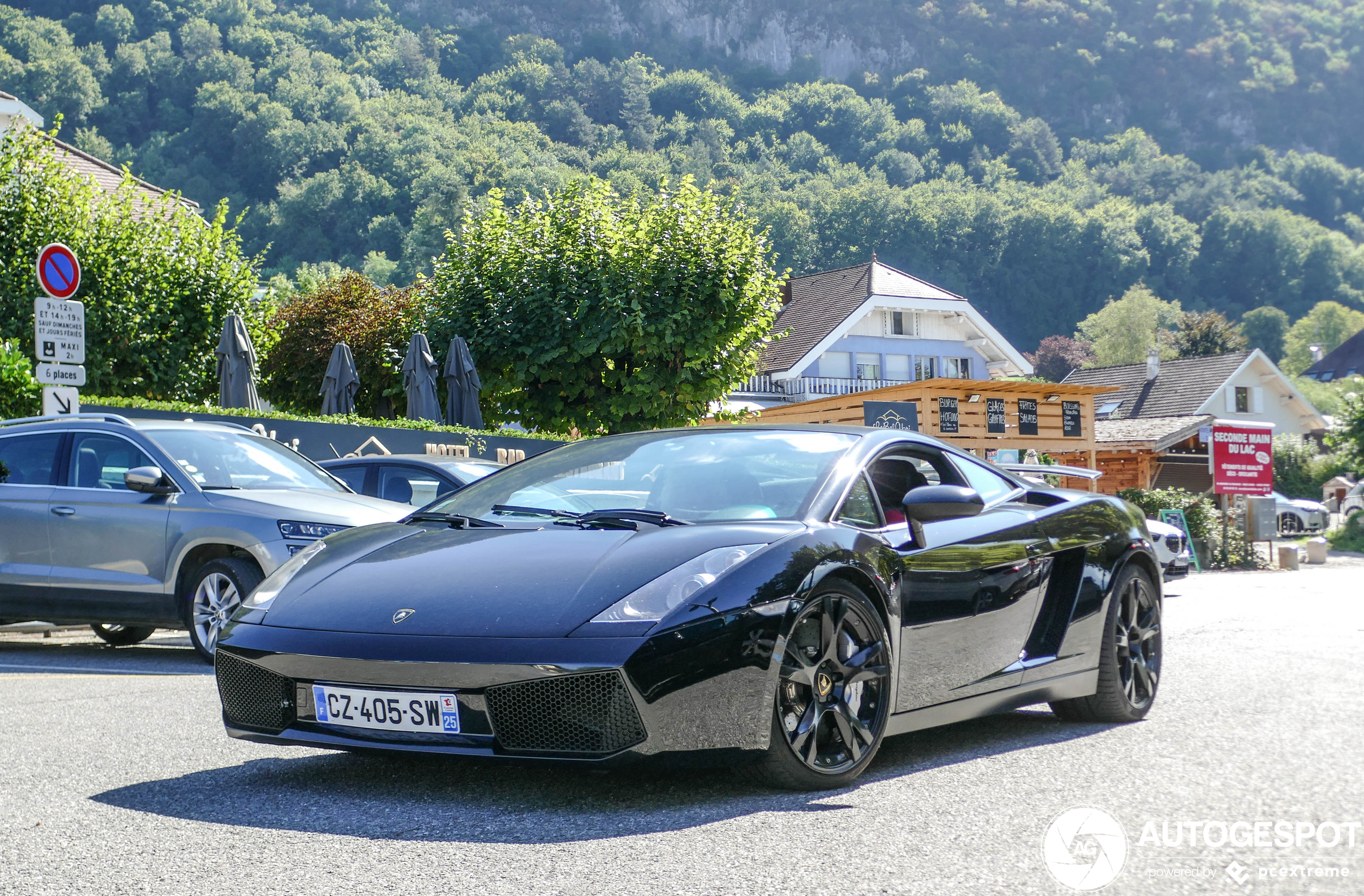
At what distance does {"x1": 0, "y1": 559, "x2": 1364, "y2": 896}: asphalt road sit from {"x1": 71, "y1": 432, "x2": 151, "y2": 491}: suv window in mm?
2892

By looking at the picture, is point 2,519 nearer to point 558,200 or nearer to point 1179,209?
point 558,200

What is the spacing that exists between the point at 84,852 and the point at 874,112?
142 m

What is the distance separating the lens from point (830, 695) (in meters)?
4.42

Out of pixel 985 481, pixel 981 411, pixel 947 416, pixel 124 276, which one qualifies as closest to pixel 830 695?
pixel 985 481

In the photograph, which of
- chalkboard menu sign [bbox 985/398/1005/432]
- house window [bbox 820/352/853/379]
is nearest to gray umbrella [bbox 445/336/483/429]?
chalkboard menu sign [bbox 985/398/1005/432]

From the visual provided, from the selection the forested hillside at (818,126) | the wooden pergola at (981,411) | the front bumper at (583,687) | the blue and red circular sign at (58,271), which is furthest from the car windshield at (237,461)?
the forested hillside at (818,126)

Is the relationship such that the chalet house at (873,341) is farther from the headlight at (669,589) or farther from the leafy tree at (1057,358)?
the headlight at (669,589)

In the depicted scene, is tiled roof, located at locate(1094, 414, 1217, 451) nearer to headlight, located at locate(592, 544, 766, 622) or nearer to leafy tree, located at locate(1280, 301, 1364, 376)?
headlight, located at locate(592, 544, 766, 622)

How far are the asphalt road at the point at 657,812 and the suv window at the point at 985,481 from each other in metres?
1.01

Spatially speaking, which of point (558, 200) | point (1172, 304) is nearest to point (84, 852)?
point (558, 200)

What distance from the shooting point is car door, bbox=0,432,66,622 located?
9.12 meters

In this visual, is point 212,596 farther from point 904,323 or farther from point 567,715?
point 904,323

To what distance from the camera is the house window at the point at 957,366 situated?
56094mm

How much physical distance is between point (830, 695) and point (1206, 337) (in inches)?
3290
